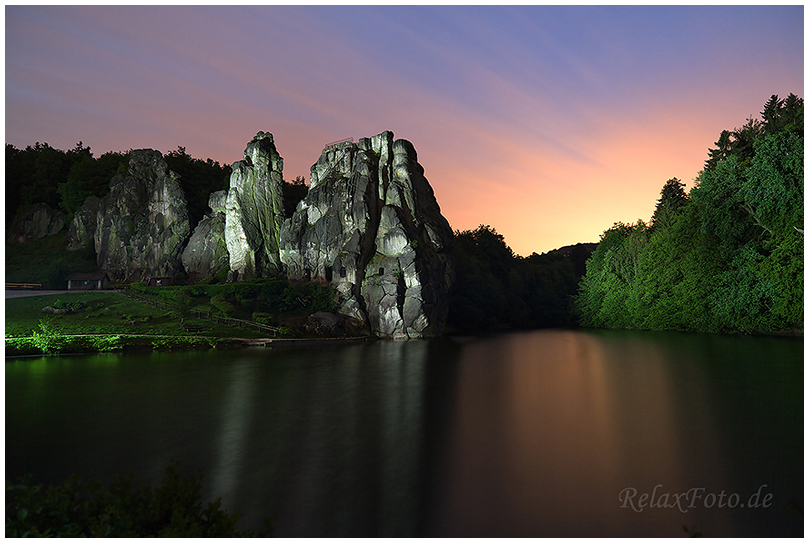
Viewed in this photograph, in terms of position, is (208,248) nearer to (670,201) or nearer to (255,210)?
(255,210)

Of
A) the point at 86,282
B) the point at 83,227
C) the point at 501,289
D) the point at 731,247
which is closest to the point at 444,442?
the point at 731,247

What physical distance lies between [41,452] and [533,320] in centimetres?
6623

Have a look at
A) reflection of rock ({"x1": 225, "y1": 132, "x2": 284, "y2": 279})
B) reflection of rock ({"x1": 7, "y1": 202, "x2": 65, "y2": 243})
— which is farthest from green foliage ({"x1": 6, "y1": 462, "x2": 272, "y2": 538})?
reflection of rock ({"x1": 7, "y1": 202, "x2": 65, "y2": 243})

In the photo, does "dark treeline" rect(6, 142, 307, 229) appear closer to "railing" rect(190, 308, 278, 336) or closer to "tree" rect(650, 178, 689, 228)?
"railing" rect(190, 308, 278, 336)

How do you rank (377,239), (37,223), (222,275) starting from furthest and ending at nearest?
(37,223), (222,275), (377,239)

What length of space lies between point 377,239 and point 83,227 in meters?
51.6

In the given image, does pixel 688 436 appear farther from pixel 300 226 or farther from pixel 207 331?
pixel 300 226

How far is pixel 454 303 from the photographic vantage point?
189 ft

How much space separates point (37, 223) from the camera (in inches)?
2899

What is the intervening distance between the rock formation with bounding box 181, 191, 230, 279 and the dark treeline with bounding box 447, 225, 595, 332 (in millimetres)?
32251

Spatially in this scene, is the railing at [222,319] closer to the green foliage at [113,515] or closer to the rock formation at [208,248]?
the rock formation at [208,248]

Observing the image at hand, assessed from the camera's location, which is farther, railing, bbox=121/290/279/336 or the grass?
railing, bbox=121/290/279/336

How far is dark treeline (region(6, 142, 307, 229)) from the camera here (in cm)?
7425

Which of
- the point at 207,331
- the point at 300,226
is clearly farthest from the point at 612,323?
the point at 207,331
